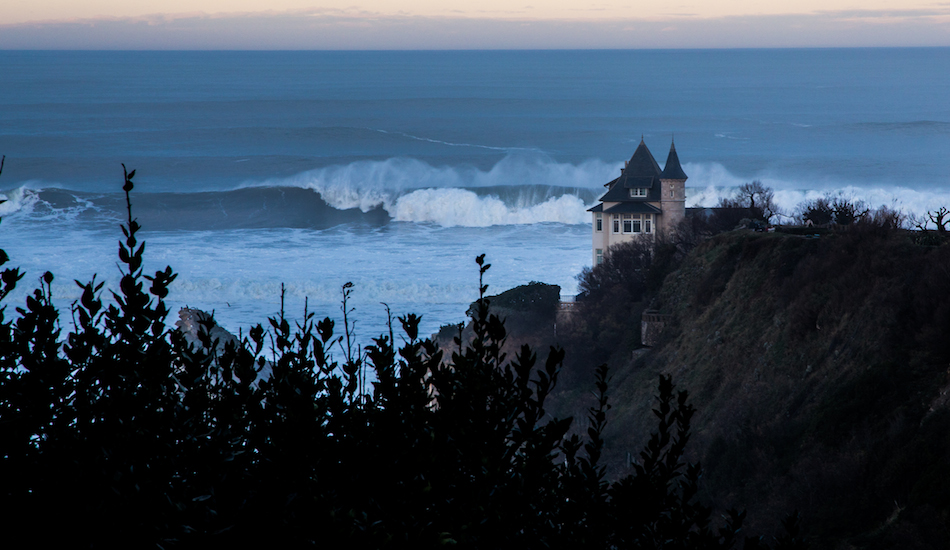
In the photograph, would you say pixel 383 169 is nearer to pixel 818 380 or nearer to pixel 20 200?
pixel 20 200

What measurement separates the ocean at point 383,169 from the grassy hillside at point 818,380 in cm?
1686

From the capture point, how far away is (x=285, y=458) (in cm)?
492

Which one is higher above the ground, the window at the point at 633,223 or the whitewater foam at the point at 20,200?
the whitewater foam at the point at 20,200

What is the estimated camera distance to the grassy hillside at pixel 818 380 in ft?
46.6

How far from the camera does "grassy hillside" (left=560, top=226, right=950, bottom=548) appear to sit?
14.2 metres

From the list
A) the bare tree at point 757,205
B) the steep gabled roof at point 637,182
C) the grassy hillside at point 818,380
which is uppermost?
the steep gabled roof at point 637,182

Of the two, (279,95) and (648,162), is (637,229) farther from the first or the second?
(279,95)

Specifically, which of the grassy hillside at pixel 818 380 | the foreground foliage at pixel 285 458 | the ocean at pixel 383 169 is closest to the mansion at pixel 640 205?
the grassy hillside at pixel 818 380

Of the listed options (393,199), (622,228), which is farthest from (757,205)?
(393,199)

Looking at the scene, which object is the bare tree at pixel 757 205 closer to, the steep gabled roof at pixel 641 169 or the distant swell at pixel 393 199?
the steep gabled roof at pixel 641 169

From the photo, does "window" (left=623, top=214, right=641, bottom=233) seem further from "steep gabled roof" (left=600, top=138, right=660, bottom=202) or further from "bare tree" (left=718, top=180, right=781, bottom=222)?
"bare tree" (left=718, top=180, right=781, bottom=222)

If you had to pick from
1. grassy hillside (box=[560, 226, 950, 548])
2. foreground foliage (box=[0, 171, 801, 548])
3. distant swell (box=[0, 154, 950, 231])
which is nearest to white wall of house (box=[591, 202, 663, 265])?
grassy hillside (box=[560, 226, 950, 548])

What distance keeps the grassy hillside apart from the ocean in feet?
55.3

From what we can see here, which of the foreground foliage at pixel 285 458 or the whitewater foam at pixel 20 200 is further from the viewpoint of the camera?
the whitewater foam at pixel 20 200
